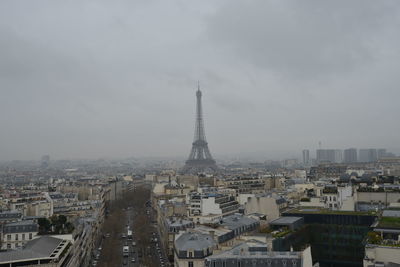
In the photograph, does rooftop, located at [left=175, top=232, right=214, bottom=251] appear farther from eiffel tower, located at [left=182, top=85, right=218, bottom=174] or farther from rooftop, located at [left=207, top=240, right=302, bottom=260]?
eiffel tower, located at [left=182, top=85, right=218, bottom=174]

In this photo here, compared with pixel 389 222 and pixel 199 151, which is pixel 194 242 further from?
pixel 199 151

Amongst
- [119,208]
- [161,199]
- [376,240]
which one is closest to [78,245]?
[376,240]

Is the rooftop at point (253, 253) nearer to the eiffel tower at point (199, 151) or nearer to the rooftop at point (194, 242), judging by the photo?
the rooftop at point (194, 242)

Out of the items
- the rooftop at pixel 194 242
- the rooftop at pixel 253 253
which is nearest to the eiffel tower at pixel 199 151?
the rooftop at pixel 194 242

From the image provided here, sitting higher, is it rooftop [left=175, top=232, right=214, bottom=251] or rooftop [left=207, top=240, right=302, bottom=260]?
rooftop [left=207, top=240, right=302, bottom=260]

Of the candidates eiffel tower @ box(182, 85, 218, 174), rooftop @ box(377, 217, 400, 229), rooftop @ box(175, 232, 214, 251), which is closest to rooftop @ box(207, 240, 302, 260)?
rooftop @ box(175, 232, 214, 251)

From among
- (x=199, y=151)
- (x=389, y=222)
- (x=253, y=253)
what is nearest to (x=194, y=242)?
(x=253, y=253)

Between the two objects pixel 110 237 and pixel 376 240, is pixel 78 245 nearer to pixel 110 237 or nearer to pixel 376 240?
pixel 110 237

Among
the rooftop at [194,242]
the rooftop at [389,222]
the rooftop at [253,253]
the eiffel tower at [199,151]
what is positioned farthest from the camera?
the eiffel tower at [199,151]
